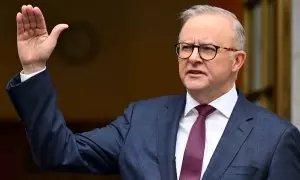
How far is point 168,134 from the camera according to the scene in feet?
7.41

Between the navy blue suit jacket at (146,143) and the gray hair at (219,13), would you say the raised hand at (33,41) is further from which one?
the gray hair at (219,13)

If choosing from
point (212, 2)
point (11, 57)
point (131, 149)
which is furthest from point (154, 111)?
point (11, 57)

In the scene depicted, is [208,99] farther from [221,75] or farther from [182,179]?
[182,179]

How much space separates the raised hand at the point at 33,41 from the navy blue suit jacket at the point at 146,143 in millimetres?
40

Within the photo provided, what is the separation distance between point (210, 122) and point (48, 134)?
46 cm

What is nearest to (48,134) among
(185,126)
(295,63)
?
(185,126)

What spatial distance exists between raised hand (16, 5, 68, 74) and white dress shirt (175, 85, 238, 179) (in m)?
0.44

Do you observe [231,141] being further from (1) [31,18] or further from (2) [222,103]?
(1) [31,18]

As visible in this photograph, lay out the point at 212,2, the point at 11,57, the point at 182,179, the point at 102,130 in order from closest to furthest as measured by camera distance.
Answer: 1. the point at 182,179
2. the point at 102,130
3. the point at 212,2
4. the point at 11,57

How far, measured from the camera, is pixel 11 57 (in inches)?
231

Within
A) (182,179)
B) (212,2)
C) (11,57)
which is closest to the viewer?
(182,179)

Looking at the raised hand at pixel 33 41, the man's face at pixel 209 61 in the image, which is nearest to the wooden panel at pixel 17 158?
the man's face at pixel 209 61

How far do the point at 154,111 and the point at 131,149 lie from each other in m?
0.17

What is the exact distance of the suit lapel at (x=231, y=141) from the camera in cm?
216
